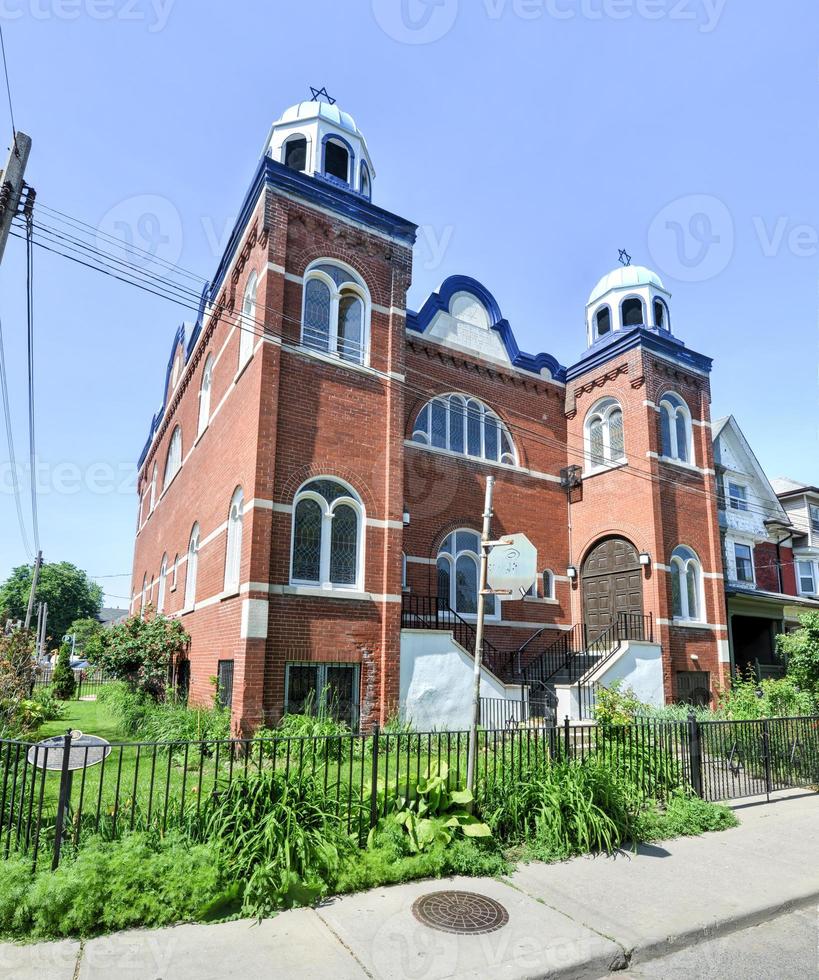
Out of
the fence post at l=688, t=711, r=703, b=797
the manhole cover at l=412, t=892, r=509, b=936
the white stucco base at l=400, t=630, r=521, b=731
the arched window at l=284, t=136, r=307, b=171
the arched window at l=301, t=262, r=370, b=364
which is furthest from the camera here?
the arched window at l=284, t=136, r=307, b=171

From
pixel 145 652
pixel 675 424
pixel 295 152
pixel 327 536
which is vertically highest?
pixel 295 152

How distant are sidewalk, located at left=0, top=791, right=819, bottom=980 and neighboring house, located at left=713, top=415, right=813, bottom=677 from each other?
53.4 feet

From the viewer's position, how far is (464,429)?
18562 mm

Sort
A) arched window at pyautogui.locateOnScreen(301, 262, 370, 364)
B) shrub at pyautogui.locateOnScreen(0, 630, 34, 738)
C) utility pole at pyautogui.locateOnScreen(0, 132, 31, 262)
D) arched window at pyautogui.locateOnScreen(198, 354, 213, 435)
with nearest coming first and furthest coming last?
utility pole at pyautogui.locateOnScreen(0, 132, 31, 262) < shrub at pyautogui.locateOnScreen(0, 630, 34, 738) < arched window at pyautogui.locateOnScreen(301, 262, 370, 364) < arched window at pyautogui.locateOnScreen(198, 354, 213, 435)

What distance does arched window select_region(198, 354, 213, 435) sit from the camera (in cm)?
1838

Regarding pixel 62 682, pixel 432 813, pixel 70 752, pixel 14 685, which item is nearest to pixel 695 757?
pixel 432 813

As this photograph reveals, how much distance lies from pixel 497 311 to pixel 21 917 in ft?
59.2

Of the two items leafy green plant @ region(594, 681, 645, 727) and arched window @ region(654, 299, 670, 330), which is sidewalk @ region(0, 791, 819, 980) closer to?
leafy green plant @ region(594, 681, 645, 727)

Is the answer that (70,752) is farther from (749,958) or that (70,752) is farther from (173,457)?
(173,457)

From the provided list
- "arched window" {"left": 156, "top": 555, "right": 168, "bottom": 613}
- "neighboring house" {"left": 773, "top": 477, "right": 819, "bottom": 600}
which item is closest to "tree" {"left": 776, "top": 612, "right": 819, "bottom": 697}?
"neighboring house" {"left": 773, "top": 477, "right": 819, "bottom": 600}

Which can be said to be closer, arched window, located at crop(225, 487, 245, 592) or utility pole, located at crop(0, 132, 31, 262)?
utility pole, located at crop(0, 132, 31, 262)

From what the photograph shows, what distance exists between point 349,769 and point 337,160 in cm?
1423

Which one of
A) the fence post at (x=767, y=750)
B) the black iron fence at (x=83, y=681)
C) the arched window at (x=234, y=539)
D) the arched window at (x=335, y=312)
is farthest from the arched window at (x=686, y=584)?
the black iron fence at (x=83, y=681)

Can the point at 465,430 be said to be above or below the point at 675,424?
below
